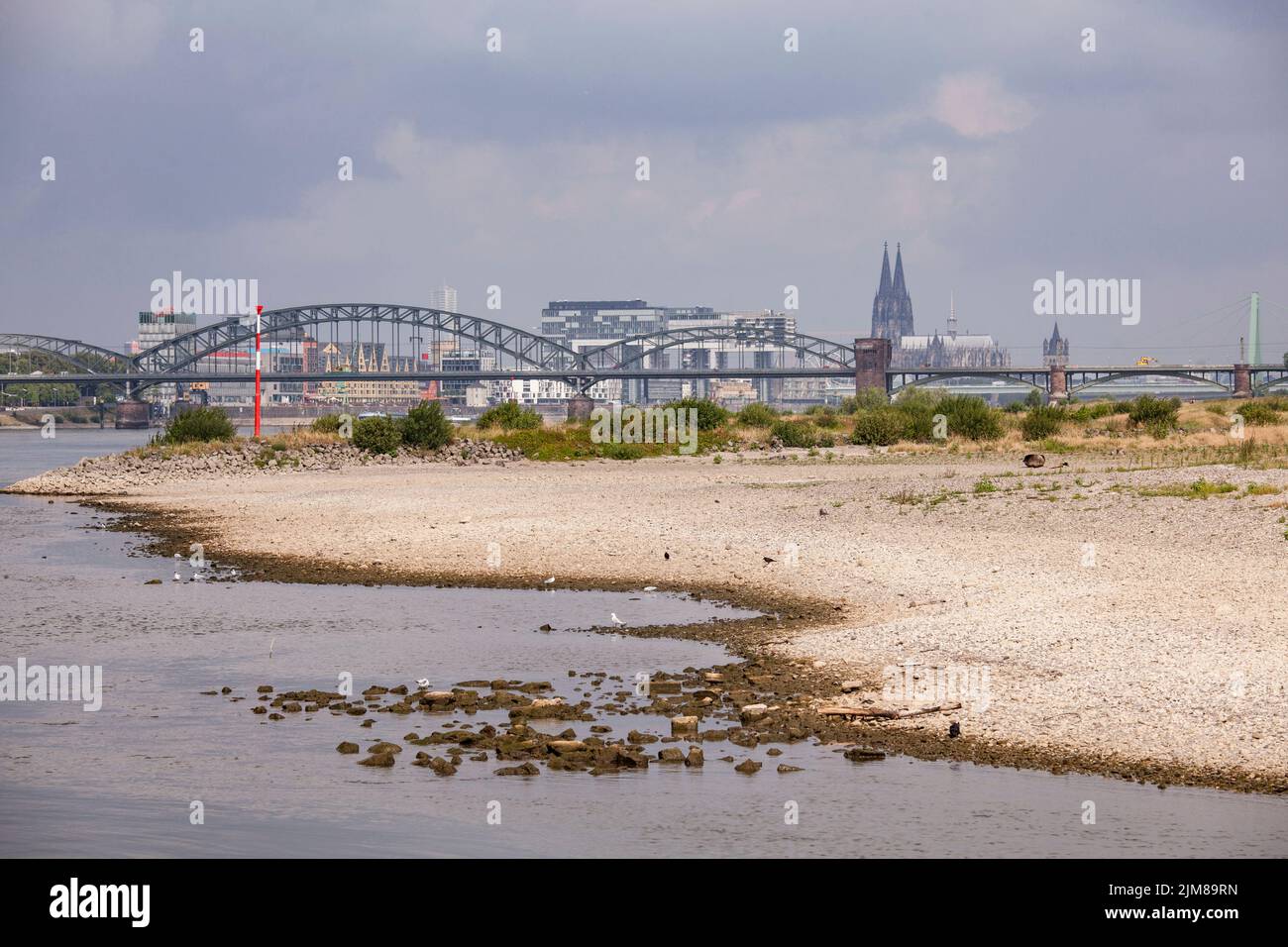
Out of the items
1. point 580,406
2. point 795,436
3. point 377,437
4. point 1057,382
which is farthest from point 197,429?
point 1057,382

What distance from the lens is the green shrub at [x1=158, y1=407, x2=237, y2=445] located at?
67.4 m

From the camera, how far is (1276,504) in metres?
27.3

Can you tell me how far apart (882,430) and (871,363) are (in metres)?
120

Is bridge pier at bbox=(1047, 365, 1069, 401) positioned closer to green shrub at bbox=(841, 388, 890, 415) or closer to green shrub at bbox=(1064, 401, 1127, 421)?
green shrub at bbox=(841, 388, 890, 415)

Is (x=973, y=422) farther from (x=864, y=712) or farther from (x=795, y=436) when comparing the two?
(x=864, y=712)

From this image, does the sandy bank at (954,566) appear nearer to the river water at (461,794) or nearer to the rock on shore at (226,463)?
the river water at (461,794)

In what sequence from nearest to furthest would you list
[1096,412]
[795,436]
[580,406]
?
1. [795,436]
2. [1096,412]
3. [580,406]

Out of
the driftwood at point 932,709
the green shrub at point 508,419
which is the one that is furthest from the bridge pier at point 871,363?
the driftwood at point 932,709

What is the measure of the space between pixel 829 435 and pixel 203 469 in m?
32.1

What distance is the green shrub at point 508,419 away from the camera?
248 ft

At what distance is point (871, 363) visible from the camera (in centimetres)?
18600

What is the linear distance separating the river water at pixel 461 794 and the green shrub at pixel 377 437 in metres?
45.0
